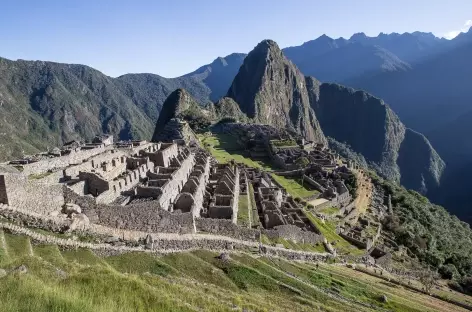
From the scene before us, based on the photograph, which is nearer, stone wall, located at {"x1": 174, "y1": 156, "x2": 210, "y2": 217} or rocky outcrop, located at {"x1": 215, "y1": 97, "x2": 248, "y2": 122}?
stone wall, located at {"x1": 174, "y1": 156, "x2": 210, "y2": 217}

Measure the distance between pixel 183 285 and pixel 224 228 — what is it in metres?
11.5

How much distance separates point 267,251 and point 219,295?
38.2ft

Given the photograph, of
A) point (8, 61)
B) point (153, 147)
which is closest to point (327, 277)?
point (153, 147)

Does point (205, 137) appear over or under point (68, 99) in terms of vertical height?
under

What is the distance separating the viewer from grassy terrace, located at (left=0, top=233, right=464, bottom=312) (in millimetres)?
8227

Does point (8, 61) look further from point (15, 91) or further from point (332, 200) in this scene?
point (332, 200)

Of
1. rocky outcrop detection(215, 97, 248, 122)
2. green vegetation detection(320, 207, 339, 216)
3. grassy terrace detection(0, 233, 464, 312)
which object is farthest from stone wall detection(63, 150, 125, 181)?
rocky outcrop detection(215, 97, 248, 122)

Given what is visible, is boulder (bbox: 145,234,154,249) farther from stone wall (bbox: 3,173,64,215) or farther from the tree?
the tree

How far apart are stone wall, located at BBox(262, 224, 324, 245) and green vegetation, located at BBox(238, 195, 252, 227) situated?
155 centimetres

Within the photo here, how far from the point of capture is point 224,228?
2492 centimetres

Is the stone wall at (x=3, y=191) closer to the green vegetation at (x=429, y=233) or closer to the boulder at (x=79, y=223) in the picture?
the boulder at (x=79, y=223)

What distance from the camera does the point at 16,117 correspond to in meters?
140

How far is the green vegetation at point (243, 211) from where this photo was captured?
28197 mm

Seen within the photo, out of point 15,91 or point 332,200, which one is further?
point 15,91
